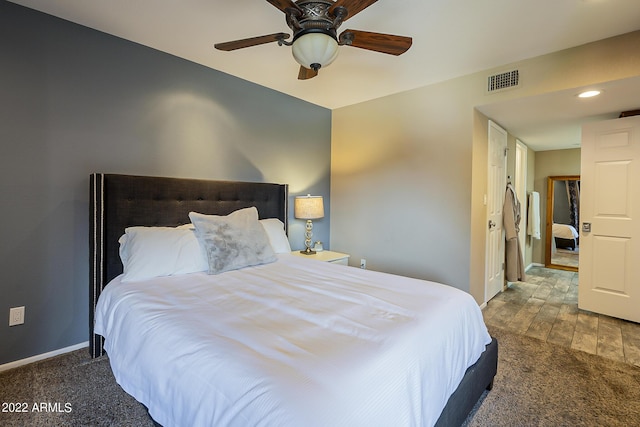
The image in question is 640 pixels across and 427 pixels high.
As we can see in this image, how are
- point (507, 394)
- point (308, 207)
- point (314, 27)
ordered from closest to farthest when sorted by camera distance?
point (314, 27), point (507, 394), point (308, 207)

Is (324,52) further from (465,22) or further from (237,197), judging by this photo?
(237,197)

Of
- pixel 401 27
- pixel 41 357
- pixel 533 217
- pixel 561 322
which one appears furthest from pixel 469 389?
pixel 533 217

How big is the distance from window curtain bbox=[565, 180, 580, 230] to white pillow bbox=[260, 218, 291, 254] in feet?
16.0

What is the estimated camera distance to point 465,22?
218 centimetres

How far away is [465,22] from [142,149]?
2.84 m

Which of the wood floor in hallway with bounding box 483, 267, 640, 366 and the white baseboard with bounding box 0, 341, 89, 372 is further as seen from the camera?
the wood floor in hallway with bounding box 483, 267, 640, 366

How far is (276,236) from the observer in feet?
9.90

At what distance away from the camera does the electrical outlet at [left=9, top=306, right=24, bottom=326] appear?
2072mm

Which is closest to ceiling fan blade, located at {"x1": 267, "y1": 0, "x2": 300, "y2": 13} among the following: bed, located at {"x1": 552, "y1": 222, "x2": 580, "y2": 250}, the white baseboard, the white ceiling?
the white ceiling

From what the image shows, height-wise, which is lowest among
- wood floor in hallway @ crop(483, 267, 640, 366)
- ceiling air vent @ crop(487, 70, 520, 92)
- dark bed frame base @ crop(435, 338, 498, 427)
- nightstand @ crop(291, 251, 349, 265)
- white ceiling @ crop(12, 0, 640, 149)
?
wood floor in hallway @ crop(483, 267, 640, 366)

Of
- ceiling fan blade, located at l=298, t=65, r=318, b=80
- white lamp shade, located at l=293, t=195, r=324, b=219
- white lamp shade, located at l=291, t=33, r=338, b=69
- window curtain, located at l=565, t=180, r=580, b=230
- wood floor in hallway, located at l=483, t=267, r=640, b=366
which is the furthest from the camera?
window curtain, located at l=565, t=180, r=580, b=230

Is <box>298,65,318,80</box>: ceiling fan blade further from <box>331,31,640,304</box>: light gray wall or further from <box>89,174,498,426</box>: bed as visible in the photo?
<box>331,31,640,304</box>: light gray wall

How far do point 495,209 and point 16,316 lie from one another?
485 cm

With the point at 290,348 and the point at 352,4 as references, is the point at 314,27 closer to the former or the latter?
the point at 352,4
